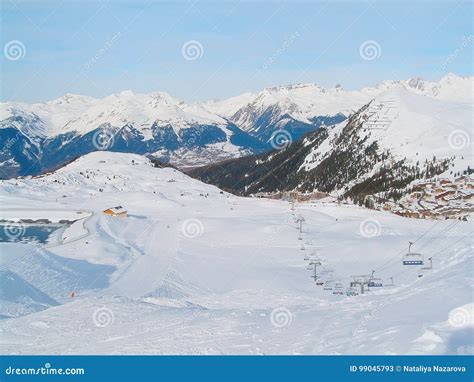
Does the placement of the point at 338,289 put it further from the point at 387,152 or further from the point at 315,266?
the point at 387,152

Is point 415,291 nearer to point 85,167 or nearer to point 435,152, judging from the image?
point 435,152

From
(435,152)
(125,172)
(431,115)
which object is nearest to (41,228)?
(125,172)

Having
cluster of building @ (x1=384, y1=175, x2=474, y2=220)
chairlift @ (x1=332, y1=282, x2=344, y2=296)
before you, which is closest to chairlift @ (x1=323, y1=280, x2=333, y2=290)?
chairlift @ (x1=332, y1=282, x2=344, y2=296)

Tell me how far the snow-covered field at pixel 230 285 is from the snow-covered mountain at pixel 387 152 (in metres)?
46.9

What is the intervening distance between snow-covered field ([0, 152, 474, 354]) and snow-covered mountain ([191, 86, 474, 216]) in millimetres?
46851

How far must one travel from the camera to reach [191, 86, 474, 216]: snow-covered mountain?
119 m

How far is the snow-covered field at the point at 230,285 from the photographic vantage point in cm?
1528

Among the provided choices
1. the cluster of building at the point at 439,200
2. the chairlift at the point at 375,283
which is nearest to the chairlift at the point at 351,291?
the chairlift at the point at 375,283

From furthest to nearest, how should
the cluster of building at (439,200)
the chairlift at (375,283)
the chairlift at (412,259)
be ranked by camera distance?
the cluster of building at (439,200) → the chairlift at (412,259) → the chairlift at (375,283)

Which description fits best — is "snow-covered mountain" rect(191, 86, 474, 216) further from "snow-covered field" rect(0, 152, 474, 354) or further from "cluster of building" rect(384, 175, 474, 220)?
"snow-covered field" rect(0, 152, 474, 354)

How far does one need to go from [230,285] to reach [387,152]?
392 feet

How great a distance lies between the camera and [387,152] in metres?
148

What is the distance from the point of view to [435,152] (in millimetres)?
127312

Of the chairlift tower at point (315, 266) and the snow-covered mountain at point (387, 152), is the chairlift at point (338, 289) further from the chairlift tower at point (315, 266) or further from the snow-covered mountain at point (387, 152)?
the snow-covered mountain at point (387, 152)
